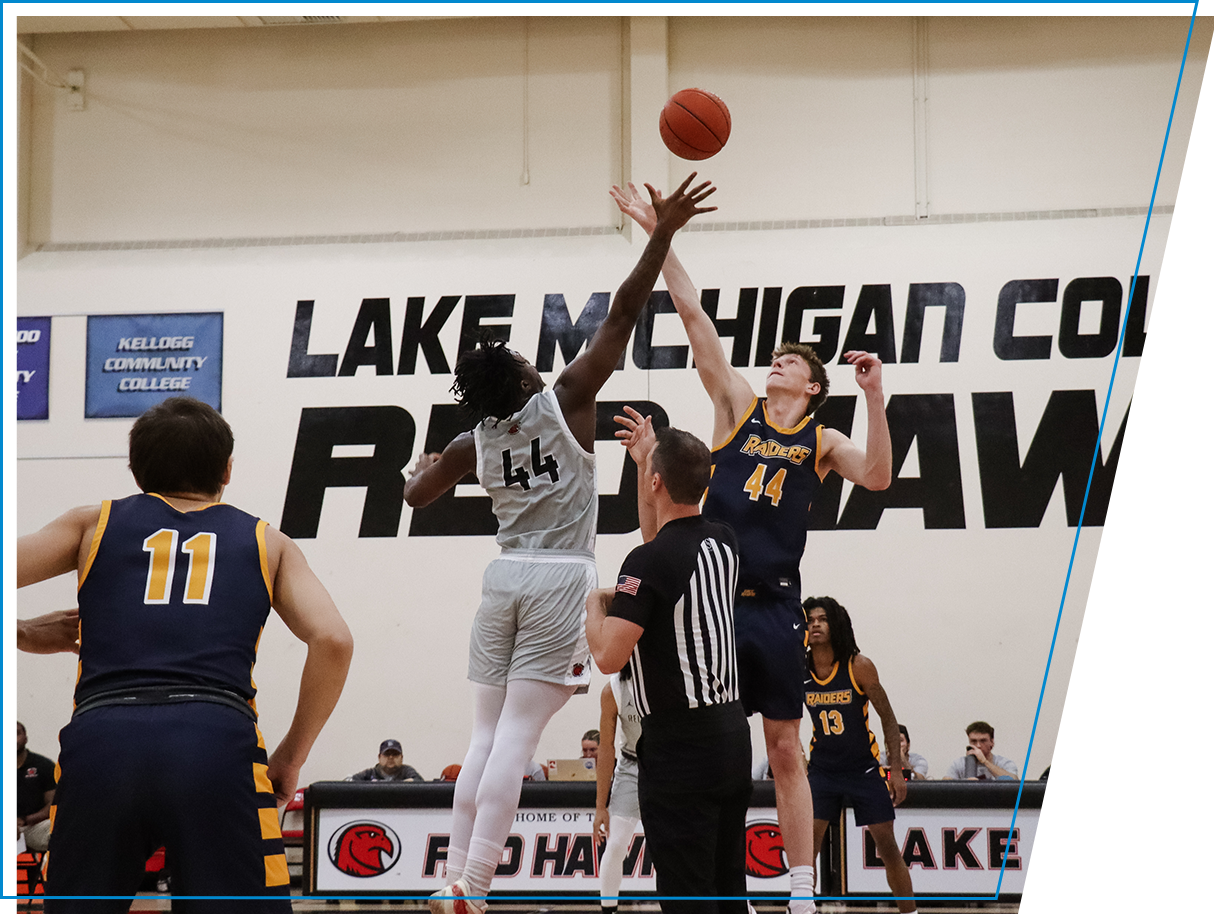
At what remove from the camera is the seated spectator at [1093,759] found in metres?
8.30

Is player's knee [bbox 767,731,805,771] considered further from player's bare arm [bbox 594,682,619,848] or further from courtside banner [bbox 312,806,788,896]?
courtside banner [bbox 312,806,788,896]

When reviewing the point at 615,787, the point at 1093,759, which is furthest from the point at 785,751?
the point at 1093,759

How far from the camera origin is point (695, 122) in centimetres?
476

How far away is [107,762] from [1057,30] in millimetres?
10227

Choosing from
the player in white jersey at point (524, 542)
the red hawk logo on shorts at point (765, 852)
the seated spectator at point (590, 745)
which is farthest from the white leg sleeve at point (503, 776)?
the seated spectator at point (590, 745)

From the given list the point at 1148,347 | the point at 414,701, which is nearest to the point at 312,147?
the point at 414,701

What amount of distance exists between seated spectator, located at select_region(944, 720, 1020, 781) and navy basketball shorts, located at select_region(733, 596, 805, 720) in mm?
5520

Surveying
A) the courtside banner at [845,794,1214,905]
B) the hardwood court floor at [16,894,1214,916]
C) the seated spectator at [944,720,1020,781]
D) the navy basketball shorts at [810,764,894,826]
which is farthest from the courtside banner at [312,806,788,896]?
the seated spectator at [944,720,1020,781]

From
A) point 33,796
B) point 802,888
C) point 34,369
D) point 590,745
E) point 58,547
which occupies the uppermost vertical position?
point 34,369

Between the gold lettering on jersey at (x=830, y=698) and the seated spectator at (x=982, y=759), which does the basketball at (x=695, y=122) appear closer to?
the gold lettering on jersey at (x=830, y=698)

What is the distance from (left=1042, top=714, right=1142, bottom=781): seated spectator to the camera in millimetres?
8305

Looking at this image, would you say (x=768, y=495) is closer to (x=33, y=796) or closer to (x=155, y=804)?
(x=155, y=804)

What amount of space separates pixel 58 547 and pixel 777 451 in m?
2.68

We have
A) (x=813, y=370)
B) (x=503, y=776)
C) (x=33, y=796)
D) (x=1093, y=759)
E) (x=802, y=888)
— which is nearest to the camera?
(x=503, y=776)
